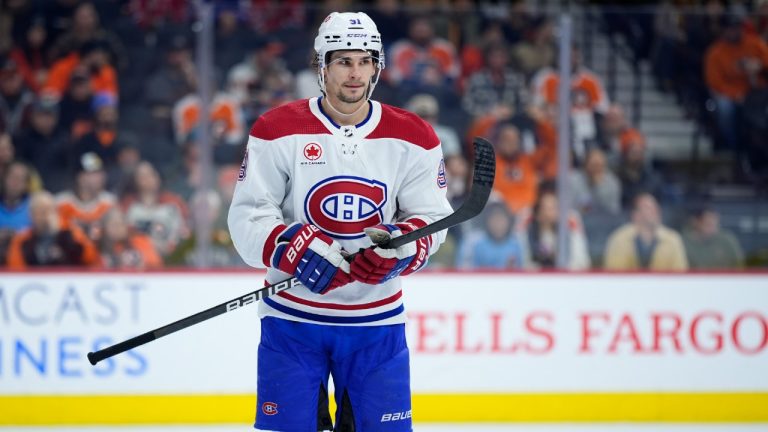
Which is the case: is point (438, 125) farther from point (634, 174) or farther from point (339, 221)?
point (339, 221)

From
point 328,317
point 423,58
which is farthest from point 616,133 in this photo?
point 328,317

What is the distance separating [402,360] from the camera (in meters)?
2.81

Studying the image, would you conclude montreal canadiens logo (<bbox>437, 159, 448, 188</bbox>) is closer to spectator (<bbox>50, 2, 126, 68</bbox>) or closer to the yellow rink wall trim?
the yellow rink wall trim

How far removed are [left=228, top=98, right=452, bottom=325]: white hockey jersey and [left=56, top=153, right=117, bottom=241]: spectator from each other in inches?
94.9

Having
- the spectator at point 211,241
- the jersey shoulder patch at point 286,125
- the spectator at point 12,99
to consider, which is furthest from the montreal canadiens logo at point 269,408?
the spectator at point 12,99

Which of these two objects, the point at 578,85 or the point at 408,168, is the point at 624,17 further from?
the point at 408,168

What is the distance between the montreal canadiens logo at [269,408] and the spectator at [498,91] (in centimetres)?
272

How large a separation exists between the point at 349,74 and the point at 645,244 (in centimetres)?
272

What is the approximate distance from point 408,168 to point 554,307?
214 centimetres

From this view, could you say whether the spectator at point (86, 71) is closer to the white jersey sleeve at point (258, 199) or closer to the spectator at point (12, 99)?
the spectator at point (12, 99)

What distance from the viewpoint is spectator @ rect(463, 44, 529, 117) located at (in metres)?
5.25

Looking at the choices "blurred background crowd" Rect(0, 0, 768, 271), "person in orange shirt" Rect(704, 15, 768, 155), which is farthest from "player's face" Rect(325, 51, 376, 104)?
"person in orange shirt" Rect(704, 15, 768, 155)

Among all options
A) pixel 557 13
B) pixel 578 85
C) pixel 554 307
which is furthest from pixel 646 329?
pixel 557 13

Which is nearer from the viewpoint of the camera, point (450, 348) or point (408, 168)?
point (408, 168)
